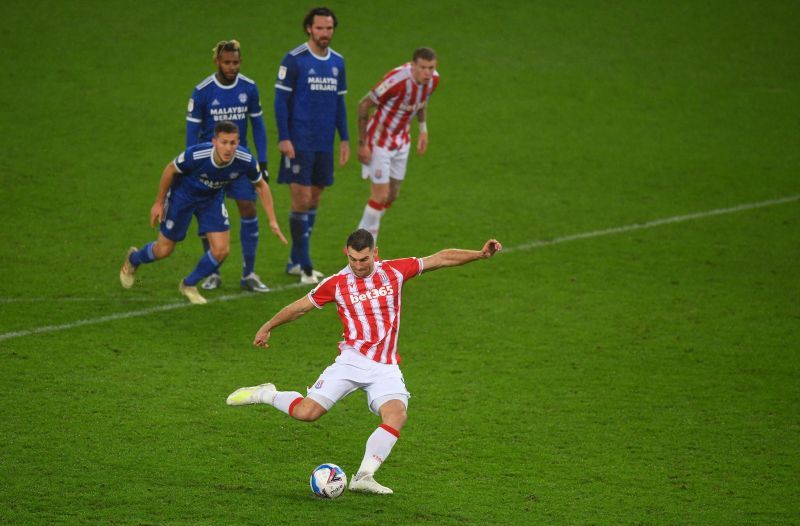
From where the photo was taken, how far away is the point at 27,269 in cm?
1152

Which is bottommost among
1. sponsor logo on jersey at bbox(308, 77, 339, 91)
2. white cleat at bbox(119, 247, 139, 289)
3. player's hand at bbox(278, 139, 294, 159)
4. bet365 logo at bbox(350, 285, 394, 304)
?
white cleat at bbox(119, 247, 139, 289)

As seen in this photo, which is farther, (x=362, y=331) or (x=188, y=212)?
(x=188, y=212)

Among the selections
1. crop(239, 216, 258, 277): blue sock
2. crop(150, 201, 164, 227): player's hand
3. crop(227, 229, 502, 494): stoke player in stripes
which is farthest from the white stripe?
crop(227, 229, 502, 494): stoke player in stripes

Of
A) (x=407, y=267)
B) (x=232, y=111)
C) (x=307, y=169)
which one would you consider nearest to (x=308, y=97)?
(x=307, y=169)

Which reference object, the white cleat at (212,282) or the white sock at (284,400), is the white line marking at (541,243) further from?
the white sock at (284,400)

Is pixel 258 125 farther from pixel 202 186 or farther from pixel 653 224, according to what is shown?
pixel 653 224

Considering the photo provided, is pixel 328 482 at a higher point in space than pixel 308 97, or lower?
lower

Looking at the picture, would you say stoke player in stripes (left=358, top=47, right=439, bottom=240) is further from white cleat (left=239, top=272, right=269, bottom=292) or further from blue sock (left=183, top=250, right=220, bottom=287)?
blue sock (left=183, top=250, right=220, bottom=287)

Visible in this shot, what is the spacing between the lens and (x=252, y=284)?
11258 millimetres

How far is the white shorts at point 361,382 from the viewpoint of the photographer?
720 cm

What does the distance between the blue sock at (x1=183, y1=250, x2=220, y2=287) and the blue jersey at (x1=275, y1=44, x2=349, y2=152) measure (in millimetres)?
1453

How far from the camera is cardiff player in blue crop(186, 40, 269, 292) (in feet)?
34.5

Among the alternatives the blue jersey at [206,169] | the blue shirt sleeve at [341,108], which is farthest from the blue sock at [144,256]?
the blue shirt sleeve at [341,108]

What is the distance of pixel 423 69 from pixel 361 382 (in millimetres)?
5046
